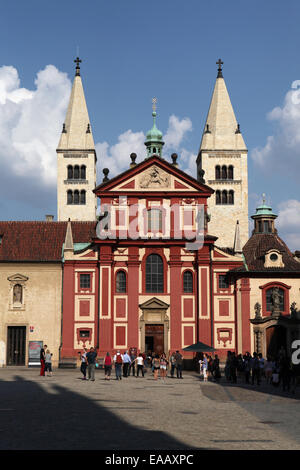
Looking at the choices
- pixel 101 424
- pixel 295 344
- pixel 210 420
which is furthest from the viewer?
pixel 295 344

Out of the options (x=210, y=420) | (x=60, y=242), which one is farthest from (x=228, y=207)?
(x=210, y=420)

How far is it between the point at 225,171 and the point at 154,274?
27.9 meters

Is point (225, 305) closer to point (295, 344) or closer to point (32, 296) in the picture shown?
point (295, 344)

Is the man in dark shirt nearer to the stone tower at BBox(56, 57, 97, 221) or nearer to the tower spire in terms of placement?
the stone tower at BBox(56, 57, 97, 221)

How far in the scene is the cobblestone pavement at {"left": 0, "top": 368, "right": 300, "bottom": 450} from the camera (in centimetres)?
1332

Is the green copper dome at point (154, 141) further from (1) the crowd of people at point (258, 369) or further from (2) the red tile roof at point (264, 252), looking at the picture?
(1) the crowd of people at point (258, 369)

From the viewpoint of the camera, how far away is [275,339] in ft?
162

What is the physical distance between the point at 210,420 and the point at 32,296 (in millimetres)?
34842

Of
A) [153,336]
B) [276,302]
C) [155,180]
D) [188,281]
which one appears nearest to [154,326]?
[153,336]

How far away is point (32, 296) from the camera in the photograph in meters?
50.5

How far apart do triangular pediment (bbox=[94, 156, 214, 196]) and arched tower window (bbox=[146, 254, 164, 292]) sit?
18.1 ft

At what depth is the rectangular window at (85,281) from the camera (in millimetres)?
50094

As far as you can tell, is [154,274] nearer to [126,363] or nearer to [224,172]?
[126,363]
